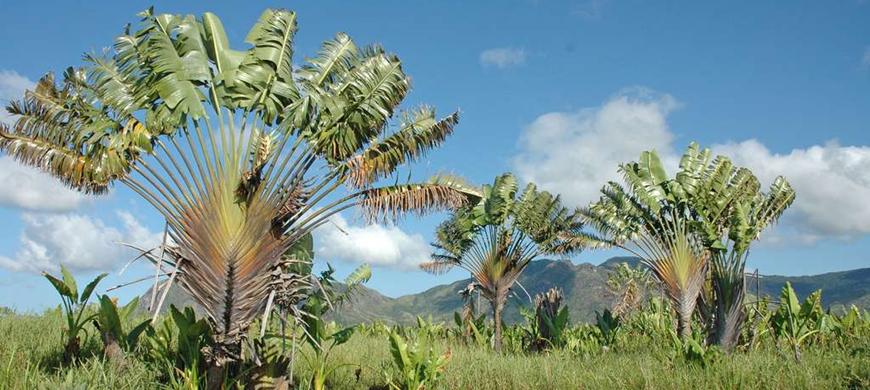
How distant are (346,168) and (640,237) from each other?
10.5 metres

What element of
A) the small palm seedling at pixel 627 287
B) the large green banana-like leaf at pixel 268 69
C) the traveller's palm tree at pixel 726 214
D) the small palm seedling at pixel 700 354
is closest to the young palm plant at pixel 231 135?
the large green banana-like leaf at pixel 268 69

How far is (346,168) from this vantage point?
899 centimetres

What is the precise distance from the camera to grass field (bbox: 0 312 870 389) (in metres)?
8.56

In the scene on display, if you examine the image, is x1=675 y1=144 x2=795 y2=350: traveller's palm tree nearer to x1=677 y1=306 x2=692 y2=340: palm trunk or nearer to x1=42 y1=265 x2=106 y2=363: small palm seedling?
x1=677 y1=306 x2=692 y2=340: palm trunk

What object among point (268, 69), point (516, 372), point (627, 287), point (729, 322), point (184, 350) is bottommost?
point (516, 372)

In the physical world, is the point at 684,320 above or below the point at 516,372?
above

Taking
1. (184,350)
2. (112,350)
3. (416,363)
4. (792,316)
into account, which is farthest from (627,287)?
(112,350)

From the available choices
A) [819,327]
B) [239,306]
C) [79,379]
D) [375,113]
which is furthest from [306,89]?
[819,327]

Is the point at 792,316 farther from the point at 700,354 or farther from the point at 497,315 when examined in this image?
the point at 497,315

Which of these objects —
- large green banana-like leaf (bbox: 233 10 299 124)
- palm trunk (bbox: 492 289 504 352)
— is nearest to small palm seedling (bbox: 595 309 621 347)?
palm trunk (bbox: 492 289 504 352)

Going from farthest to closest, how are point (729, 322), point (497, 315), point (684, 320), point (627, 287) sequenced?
point (627, 287)
point (497, 315)
point (684, 320)
point (729, 322)

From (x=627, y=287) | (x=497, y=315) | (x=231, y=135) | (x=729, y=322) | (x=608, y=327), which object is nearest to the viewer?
(x=231, y=135)

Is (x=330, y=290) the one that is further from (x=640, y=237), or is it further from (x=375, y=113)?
(x=640, y=237)

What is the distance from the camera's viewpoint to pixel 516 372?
10.8 metres
